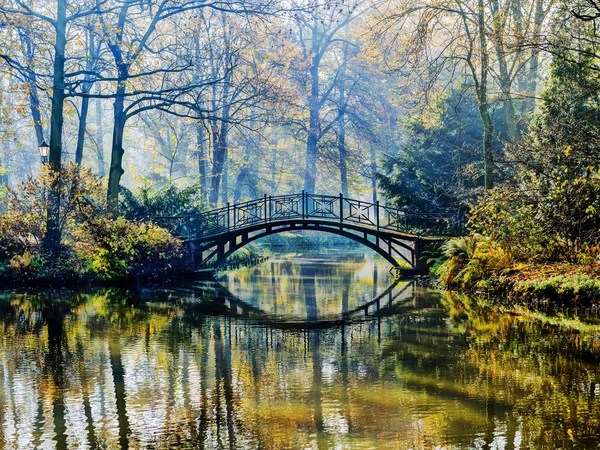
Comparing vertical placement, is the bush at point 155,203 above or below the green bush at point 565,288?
above

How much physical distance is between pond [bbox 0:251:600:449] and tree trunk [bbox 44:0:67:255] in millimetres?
4336

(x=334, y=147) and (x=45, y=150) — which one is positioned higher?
(x=334, y=147)

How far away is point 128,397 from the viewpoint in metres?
6.71

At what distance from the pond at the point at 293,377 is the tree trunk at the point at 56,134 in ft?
14.2

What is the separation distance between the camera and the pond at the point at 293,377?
219 inches

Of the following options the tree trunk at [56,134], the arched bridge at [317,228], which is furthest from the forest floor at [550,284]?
the tree trunk at [56,134]

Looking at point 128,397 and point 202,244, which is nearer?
point 128,397

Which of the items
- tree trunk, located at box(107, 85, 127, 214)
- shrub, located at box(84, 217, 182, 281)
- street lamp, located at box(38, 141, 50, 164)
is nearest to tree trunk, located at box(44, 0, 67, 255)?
street lamp, located at box(38, 141, 50, 164)

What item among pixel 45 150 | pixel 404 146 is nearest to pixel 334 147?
pixel 404 146

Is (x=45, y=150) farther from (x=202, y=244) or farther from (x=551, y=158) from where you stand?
(x=551, y=158)

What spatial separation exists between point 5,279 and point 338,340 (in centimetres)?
1086

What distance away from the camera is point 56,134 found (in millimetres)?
19031

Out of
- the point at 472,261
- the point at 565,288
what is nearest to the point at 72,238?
the point at 472,261

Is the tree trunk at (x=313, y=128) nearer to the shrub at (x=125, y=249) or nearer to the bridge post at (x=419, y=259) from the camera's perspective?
the bridge post at (x=419, y=259)
